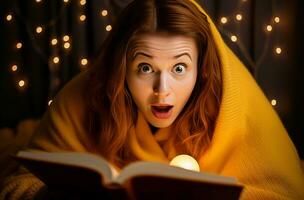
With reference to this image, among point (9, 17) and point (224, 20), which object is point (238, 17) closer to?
point (224, 20)

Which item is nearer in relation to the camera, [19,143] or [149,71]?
[149,71]

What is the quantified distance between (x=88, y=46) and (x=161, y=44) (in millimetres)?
561

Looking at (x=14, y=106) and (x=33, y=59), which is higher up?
(x=33, y=59)

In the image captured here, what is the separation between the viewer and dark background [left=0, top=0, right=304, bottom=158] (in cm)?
134

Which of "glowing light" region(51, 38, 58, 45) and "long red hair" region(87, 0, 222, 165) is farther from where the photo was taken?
"glowing light" region(51, 38, 58, 45)

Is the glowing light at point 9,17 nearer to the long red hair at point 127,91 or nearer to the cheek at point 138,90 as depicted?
the long red hair at point 127,91

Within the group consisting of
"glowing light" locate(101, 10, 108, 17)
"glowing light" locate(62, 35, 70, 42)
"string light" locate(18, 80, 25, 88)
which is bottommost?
"string light" locate(18, 80, 25, 88)

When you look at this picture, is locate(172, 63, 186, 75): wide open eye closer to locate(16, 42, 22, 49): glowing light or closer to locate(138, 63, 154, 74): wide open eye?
locate(138, 63, 154, 74): wide open eye

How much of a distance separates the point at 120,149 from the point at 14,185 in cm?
25

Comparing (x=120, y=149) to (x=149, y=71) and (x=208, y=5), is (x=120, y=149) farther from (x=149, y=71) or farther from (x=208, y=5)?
(x=208, y=5)

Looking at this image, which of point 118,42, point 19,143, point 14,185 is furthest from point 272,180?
point 19,143

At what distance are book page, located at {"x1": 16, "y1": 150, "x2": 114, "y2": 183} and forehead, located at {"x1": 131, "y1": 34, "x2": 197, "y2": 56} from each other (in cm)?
30

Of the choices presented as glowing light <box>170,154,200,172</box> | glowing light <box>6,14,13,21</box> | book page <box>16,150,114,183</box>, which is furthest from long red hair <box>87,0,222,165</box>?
glowing light <box>6,14,13,21</box>

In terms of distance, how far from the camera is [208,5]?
134 cm
